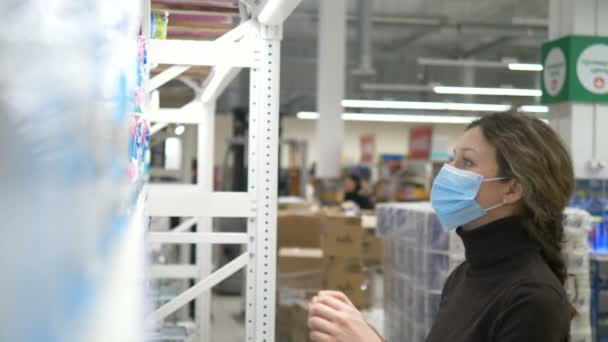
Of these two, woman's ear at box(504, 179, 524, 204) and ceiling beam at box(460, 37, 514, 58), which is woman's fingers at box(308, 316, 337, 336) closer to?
woman's ear at box(504, 179, 524, 204)

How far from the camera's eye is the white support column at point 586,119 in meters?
6.37

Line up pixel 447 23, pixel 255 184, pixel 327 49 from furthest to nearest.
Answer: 1. pixel 447 23
2. pixel 327 49
3. pixel 255 184

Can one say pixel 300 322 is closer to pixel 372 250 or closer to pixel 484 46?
pixel 372 250

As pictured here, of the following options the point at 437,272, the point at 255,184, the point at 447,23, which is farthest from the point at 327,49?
the point at 255,184

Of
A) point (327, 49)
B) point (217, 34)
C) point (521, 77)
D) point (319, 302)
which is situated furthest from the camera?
point (521, 77)

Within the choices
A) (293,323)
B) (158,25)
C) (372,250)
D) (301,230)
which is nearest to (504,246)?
(158,25)

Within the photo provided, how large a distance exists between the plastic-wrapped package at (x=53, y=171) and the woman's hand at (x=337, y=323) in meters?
0.99

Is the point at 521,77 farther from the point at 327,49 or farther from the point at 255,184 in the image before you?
the point at 255,184

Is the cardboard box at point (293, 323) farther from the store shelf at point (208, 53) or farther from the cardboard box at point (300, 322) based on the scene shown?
the store shelf at point (208, 53)

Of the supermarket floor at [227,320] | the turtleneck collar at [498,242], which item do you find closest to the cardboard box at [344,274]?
the supermarket floor at [227,320]

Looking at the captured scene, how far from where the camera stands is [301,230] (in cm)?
842

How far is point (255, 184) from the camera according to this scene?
2.44 m

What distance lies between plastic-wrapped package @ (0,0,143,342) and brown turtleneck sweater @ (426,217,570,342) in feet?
3.66

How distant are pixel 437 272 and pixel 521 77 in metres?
15.3
